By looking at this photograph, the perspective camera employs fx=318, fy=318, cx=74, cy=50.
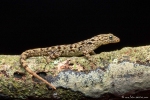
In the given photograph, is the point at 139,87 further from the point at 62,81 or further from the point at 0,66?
the point at 0,66

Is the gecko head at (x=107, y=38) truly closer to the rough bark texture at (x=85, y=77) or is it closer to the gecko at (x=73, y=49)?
the gecko at (x=73, y=49)

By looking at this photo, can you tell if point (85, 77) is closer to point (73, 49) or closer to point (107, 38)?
point (73, 49)

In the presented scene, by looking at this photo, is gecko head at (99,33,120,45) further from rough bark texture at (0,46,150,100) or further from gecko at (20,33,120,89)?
rough bark texture at (0,46,150,100)

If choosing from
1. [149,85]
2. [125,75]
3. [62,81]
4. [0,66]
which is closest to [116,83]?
[125,75]

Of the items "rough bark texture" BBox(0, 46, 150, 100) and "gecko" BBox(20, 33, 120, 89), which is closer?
"rough bark texture" BBox(0, 46, 150, 100)

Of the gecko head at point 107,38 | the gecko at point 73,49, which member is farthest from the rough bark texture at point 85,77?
the gecko head at point 107,38

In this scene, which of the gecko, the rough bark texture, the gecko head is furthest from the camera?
the gecko head

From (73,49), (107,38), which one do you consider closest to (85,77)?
(73,49)

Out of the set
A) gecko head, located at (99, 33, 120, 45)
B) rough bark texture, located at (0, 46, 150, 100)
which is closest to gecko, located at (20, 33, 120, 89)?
gecko head, located at (99, 33, 120, 45)

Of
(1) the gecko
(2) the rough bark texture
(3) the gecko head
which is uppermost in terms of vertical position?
(3) the gecko head
